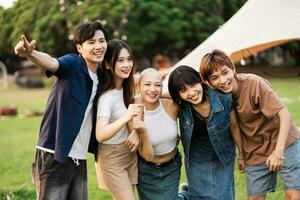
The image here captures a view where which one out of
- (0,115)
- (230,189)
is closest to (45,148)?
(230,189)

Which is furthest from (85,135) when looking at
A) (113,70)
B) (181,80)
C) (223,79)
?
(223,79)

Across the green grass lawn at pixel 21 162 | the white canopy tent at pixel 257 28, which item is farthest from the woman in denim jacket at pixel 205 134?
the white canopy tent at pixel 257 28

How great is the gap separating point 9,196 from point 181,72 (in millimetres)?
2563

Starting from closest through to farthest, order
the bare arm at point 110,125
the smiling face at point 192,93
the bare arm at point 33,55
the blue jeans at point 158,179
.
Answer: the bare arm at point 33,55 < the bare arm at point 110,125 < the smiling face at point 192,93 < the blue jeans at point 158,179

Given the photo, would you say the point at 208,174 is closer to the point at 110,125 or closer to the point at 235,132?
the point at 235,132

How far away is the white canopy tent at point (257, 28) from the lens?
6.05 meters

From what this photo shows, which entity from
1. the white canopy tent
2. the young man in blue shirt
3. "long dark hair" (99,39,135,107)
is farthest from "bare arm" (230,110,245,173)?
the white canopy tent

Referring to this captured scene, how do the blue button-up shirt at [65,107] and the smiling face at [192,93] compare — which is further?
the smiling face at [192,93]

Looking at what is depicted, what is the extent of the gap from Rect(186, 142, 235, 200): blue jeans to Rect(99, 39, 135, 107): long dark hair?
0.60 m

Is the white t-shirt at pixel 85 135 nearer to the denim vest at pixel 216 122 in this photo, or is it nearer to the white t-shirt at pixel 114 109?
the white t-shirt at pixel 114 109

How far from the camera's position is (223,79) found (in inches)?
143

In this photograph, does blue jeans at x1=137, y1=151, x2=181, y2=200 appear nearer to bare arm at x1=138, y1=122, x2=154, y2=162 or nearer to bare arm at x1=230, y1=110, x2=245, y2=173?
bare arm at x1=138, y1=122, x2=154, y2=162

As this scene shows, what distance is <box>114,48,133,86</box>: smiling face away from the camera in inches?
143

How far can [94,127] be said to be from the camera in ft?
11.8
